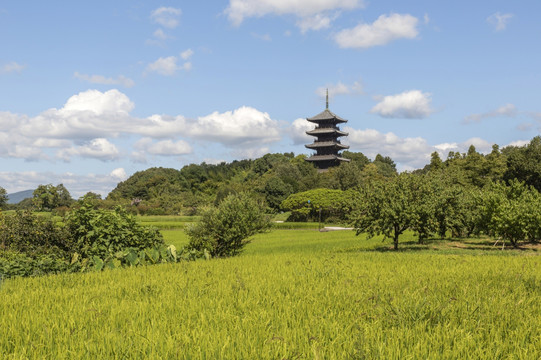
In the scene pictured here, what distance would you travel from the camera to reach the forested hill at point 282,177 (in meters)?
65.2

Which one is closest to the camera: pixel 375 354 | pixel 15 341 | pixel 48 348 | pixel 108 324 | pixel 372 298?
pixel 375 354

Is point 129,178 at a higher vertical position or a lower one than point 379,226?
higher

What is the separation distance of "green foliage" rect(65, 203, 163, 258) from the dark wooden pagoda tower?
328 feet

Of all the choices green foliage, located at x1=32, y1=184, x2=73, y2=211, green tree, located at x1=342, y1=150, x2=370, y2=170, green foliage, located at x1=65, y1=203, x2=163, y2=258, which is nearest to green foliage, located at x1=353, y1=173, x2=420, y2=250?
green foliage, located at x1=65, y1=203, x2=163, y2=258

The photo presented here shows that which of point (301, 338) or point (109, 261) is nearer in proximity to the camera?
point (301, 338)

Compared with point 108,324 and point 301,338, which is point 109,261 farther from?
point 301,338

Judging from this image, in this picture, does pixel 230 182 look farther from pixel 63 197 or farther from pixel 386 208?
pixel 386 208

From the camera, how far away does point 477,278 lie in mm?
10141

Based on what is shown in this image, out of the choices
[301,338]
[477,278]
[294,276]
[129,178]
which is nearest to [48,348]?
[301,338]

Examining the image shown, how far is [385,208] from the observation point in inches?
851

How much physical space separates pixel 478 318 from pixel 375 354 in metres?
2.52

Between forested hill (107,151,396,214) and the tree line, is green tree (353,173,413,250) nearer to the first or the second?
the tree line

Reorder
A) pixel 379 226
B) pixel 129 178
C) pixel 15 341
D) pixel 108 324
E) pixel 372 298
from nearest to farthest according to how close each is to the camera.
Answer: pixel 15 341, pixel 108 324, pixel 372 298, pixel 379 226, pixel 129 178

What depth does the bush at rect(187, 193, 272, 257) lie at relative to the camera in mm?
18359
